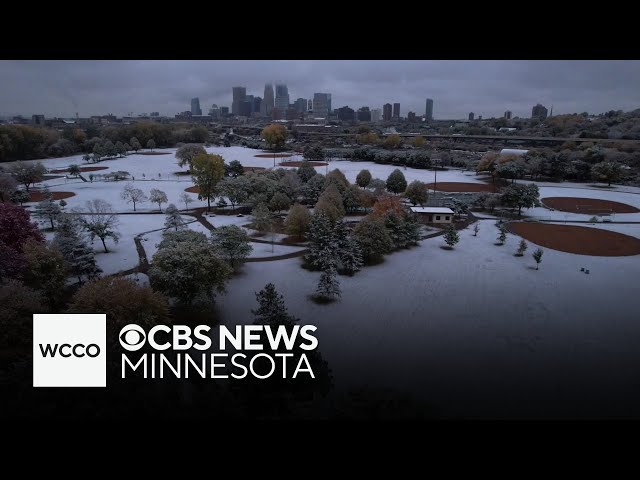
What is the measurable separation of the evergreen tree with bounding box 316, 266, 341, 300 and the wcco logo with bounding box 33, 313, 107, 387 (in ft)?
12.2

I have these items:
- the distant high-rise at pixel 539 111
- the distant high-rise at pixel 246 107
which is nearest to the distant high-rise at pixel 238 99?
the distant high-rise at pixel 246 107

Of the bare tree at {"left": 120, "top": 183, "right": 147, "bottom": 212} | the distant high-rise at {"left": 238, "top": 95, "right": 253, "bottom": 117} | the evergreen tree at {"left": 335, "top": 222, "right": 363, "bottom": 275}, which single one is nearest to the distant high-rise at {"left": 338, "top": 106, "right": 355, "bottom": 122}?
the distant high-rise at {"left": 238, "top": 95, "right": 253, "bottom": 117}

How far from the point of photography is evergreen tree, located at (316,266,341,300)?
7.71m

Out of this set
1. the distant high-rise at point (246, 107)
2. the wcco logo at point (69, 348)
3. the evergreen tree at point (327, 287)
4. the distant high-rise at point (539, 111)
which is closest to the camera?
the wcco logo at point (69, 348)

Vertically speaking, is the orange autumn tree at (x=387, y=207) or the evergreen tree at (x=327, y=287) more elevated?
the orange autumn tree at (x=387, y=207)

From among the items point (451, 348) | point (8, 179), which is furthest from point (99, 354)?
point (8, 179)

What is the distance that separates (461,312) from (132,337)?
5.16 meters

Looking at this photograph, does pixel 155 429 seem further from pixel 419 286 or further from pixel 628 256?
pixel 628 256

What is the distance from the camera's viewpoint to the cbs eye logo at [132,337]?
199 inches

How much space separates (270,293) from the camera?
18.6ft

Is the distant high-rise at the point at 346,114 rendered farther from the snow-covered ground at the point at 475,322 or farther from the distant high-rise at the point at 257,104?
the snow-covered ground at the point at 475,322

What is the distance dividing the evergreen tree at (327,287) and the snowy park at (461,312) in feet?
0.91

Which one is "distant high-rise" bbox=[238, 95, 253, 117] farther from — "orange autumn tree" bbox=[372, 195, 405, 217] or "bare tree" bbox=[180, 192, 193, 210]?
"orange autumn tree" bbox=[372, 195, 405, 217]

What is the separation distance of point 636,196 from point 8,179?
23958 mm
